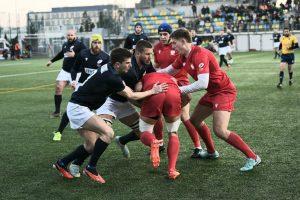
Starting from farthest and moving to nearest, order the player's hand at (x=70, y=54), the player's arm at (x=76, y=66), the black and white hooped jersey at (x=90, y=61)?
the player's hand at (x=70, y=54)
the player's arm at (x=76, y=66)
the black and white hooped jersey at (x=90, y=61)

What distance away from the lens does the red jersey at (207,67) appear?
6078mm

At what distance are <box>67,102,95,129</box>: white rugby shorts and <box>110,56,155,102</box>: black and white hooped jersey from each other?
73 centimetres

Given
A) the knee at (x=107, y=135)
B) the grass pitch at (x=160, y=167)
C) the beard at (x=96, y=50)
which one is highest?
the beard at (x=96, y=50)

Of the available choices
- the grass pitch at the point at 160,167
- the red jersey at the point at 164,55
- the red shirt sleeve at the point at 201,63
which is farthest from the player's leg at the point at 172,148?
the red jersey at the point at 164,55

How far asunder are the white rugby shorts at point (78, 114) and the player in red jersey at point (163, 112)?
0.69 metres

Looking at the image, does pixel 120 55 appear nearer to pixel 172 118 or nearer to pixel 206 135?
pixel 172 118

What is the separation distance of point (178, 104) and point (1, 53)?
46712mm

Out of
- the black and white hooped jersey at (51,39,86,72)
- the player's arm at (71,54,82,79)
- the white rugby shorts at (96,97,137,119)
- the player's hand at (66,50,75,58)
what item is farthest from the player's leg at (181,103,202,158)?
the player's hand at (66,50,75,58)

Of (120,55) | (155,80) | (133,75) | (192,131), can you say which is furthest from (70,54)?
(120,55)

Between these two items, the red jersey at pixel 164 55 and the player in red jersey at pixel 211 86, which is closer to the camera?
the player in red jersey at pixel 211 86

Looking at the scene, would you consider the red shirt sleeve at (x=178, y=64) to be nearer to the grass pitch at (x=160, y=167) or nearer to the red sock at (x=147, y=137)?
the red sock at (x=147, y=137)

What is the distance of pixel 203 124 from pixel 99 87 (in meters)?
1.79

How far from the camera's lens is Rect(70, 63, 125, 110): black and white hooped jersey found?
19.1 ft

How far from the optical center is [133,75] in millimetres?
6477
